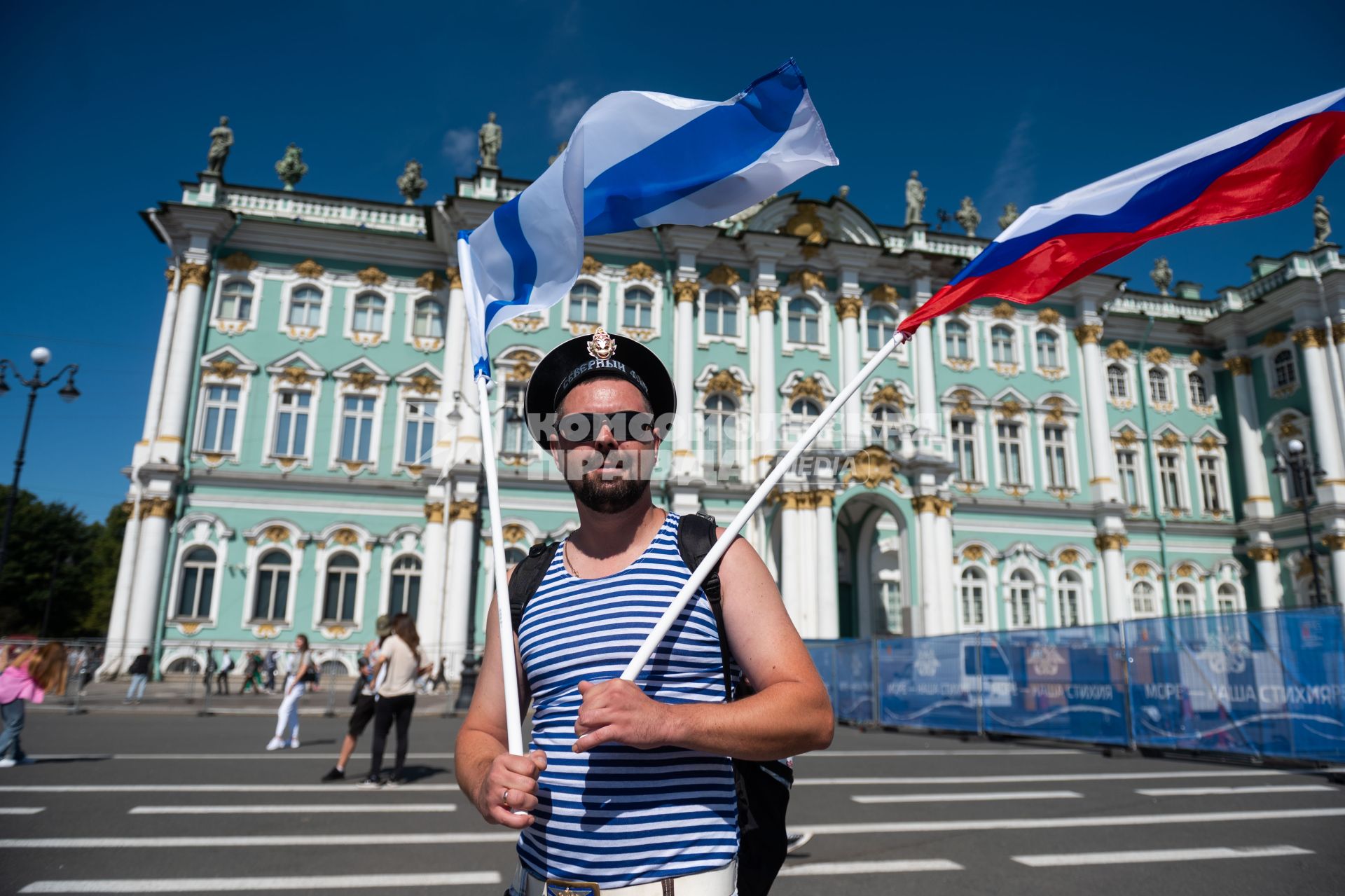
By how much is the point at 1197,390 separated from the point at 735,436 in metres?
19.9

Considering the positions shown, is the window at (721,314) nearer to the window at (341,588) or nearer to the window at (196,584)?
the window at (341,588)

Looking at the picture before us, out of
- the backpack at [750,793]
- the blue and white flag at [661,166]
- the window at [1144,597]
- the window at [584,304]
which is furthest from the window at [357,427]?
the backpack at [750,793]

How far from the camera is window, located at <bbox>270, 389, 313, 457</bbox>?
87.5 ft

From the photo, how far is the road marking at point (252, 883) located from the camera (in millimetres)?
5230

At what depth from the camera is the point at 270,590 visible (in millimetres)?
25609

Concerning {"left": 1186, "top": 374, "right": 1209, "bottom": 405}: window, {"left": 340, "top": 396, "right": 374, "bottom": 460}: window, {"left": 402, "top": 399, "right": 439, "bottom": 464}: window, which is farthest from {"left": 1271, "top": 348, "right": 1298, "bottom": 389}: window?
{"left": 340, "top": 396, "right": 374, "bottom": 460}: window

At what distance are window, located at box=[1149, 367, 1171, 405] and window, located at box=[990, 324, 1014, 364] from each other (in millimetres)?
6754

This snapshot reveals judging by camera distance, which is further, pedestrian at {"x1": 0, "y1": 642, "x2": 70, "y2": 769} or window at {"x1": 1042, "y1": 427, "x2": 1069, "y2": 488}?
window at {"x1": 1042, "y1": 427, "x2": 1069, "y2": 488}

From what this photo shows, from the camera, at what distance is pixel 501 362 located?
87.5 ft

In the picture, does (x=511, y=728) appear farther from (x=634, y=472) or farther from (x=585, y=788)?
(x=634, y=472)

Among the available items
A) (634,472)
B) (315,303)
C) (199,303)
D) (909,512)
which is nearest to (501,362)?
(315,303)

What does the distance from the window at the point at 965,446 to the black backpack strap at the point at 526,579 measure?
29.4 m

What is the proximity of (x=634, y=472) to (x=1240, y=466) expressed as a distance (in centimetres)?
3802

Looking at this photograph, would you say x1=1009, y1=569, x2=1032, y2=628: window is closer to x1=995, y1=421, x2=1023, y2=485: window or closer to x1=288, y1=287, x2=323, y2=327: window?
x1=995, y1=421, x2=1023, y2=485: window
